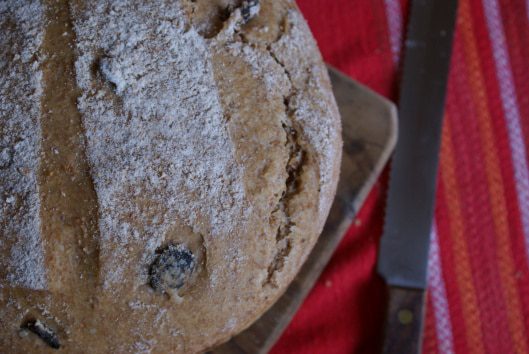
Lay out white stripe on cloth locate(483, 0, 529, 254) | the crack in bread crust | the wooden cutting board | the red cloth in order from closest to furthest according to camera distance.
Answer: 1. the crack in bread crust
2. the wooden cutting board
3. the red cloth
4. white stripe on cloth locate(483, 0, 529, 254)

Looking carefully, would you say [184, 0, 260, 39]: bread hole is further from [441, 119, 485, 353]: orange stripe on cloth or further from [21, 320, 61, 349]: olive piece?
[441, 119, 485, 353]: orange stripe on cloth

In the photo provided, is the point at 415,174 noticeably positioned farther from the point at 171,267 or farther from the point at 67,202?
the point at 67,202

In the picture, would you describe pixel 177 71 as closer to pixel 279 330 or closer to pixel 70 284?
pixel 70 284

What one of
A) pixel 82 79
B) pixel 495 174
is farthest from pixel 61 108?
pixel 495 174

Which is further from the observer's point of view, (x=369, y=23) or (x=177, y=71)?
(x=369, y=23)

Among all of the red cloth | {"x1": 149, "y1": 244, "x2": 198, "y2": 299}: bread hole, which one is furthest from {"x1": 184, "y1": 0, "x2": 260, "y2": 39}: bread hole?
the red cloth

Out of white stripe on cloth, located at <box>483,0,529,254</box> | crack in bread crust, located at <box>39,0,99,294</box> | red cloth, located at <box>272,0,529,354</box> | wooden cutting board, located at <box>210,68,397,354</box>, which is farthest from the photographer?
white stripe on cloth, located at <box>483,0,529,254</box>

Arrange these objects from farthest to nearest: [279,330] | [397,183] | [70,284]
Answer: [397,183]
[279,330]
[70,284]

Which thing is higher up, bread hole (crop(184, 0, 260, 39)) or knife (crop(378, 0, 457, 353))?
bread hole (crop(184, 0, 260, 39))

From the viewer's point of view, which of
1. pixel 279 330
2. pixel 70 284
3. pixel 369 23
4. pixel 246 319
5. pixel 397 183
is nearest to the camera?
pixel 70 284
